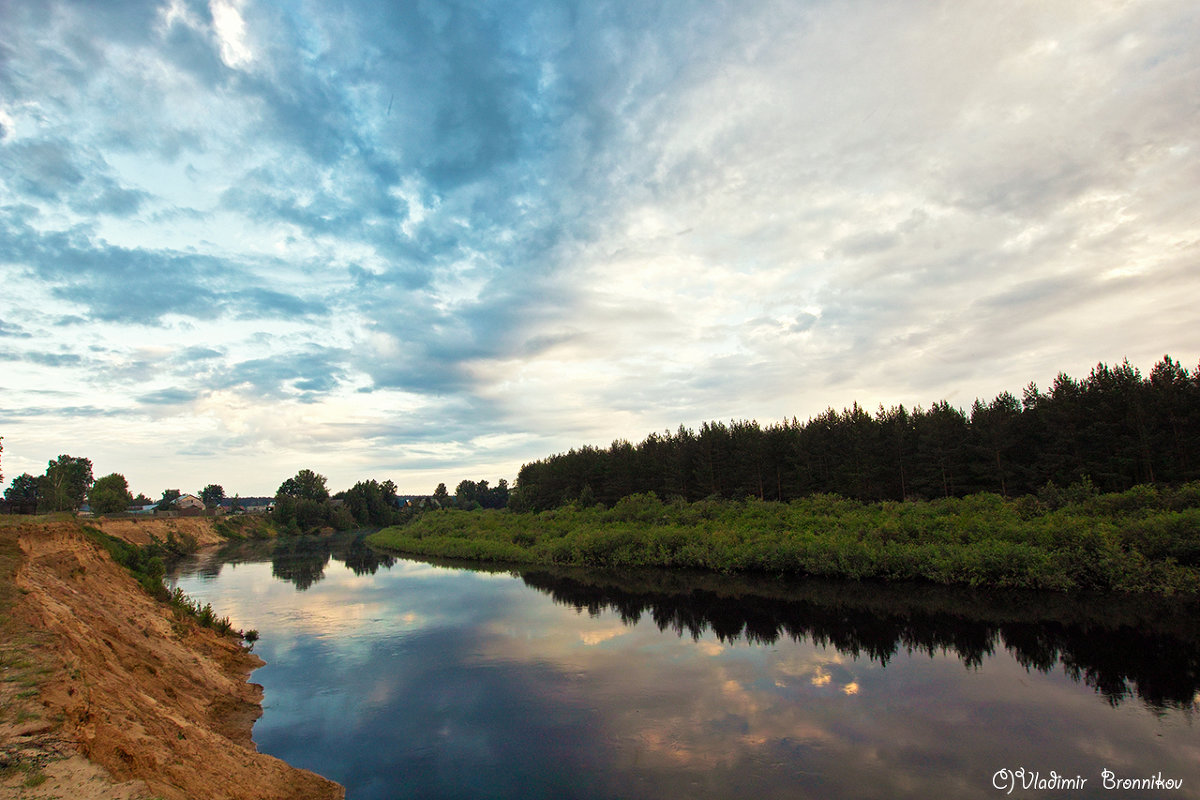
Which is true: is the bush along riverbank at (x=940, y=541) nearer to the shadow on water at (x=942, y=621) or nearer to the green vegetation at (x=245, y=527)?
the shadow on water at (x=942, y=621)

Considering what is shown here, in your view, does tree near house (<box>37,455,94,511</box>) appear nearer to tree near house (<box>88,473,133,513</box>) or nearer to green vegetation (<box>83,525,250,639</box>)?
tree near house (<box>88,473,133,513</box>)

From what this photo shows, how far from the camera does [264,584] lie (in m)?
44.2

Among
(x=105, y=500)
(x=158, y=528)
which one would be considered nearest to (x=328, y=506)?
(x=105, y=500)

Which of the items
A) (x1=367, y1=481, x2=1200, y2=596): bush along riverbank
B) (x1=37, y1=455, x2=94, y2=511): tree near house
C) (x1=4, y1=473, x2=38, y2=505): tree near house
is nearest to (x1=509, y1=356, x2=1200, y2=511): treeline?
(x1=367, y1=481, x2=1200, y2=596): bush along riverbank

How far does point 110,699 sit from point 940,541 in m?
33.6

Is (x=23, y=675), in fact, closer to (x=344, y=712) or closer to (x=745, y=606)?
(x=344, y=712)

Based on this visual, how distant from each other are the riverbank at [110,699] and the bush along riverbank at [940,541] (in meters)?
27.3

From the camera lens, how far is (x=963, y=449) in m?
48.1

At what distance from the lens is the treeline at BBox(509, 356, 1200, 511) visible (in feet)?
126

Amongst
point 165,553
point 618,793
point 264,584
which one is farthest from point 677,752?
point 165,553

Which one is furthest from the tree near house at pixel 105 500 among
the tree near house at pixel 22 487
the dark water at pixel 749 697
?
the dark water at pixel 749 697
